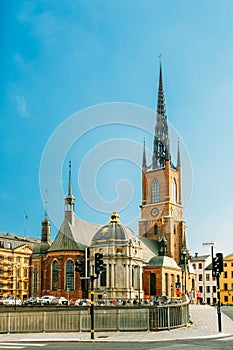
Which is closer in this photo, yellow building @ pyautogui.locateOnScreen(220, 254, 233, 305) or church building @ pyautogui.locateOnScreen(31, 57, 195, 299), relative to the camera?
church building @ pyautogui.locateOnScreen(31, 57, 195, 299)

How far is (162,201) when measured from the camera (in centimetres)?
11488

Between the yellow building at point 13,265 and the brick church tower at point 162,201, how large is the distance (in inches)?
1037

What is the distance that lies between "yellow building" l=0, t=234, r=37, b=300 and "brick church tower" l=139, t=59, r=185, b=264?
86.4 feet

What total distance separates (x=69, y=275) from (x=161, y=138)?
51.9 meters

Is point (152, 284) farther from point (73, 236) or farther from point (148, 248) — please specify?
point (73, 236)

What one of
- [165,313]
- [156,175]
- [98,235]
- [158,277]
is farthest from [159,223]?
[165,313]

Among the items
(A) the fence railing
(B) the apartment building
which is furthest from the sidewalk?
(B) the apartment building

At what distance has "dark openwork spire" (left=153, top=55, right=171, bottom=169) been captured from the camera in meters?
122

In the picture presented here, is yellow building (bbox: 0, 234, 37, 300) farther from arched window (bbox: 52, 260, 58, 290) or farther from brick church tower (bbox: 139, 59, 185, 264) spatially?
brick church tower (bbox: 139, 59, 185, 264)

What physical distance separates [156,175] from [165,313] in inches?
3525

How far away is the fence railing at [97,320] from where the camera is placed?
1185 inches

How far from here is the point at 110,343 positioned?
81.0 feet

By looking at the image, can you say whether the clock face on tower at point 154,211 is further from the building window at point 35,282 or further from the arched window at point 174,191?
the building window at point 35,282

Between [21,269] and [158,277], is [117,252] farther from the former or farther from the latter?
[21,269]
